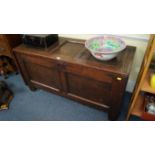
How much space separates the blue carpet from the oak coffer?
0.19 meters

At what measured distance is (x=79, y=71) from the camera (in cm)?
107

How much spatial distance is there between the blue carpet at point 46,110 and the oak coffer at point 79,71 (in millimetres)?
191

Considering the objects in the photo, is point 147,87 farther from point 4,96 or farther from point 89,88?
point 4,96

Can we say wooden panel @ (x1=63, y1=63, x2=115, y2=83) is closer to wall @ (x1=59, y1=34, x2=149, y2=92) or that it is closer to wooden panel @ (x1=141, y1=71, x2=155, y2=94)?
wooden panel @ (x1=141, y1=71, x2=155, y2=94)

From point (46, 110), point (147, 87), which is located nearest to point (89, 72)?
point (147, 87)

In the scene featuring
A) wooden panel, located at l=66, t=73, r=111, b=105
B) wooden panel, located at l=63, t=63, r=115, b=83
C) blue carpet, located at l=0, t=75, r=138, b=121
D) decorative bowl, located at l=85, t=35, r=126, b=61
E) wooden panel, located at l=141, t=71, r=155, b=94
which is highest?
decorative bowl, located at l=85, t=35, r=126, b=61

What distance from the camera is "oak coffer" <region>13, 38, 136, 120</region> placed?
0.98 meters

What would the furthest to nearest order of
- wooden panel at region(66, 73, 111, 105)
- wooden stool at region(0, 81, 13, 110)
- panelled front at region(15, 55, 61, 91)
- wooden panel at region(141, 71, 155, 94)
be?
1. wooden stool at region(0, 81, 13, 110)
2. panelled front at region(15, 55, 61, 91)
3. wooden panel at region(66, 73, 111, 105)
4. wooden panel at region(141, 71, 155, 94)

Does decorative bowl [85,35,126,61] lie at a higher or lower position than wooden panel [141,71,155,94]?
higher

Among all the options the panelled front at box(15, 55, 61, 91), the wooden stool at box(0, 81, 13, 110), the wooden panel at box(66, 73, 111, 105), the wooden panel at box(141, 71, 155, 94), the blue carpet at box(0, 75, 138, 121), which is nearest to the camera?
the wooden panel at box(141, 71, 155, 94)

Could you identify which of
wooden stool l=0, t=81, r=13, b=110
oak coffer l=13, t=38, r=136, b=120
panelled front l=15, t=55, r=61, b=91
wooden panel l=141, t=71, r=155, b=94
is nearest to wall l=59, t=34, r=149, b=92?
oak coffer l=13, t=38, r=136, b=120

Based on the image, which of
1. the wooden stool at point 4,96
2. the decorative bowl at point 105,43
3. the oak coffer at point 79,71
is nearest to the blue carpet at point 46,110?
the wooden stool at point 4,96

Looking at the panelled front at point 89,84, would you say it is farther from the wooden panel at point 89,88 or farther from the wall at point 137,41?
the wall at point 137,41
